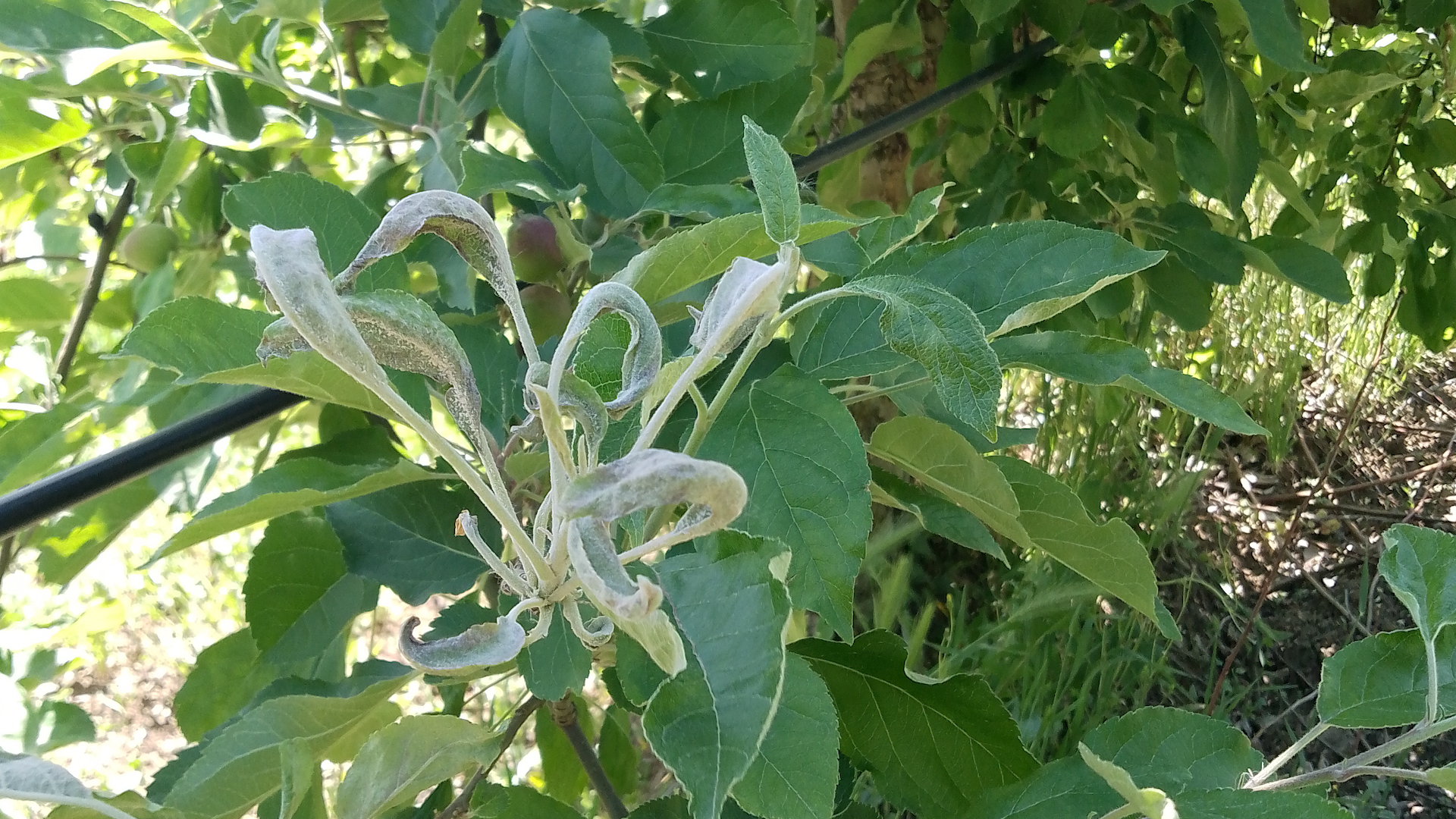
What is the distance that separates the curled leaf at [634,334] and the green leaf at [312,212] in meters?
0.17

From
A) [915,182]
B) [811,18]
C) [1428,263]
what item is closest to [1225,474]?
[1428,263]

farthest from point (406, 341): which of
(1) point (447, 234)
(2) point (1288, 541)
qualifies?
(2) point (1288, 541)

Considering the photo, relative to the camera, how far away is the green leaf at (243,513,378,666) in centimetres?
45

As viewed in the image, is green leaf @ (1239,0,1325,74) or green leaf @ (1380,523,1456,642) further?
green leaf @ (1239,0,1325,74)

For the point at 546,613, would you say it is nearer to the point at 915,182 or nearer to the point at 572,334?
the point at 572,334

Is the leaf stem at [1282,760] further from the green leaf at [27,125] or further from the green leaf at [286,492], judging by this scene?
the green leaf at [27,125]

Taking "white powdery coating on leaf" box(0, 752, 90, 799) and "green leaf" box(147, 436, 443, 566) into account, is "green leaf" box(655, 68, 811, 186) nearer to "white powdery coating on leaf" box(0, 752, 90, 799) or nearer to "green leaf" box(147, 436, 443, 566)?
"green leaf" box(147, 436, 443, 566)

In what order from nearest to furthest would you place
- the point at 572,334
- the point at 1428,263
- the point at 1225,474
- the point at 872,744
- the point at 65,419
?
the point at 572,334 → the point at 872,744 → the point at 65,419 → the point at 1428,263 → the point at 1225,474

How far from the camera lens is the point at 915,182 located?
970 mm

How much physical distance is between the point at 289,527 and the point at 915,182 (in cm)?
71

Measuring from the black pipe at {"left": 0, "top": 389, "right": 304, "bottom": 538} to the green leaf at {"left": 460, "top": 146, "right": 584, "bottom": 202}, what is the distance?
113mm

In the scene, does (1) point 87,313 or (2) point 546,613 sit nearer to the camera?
(2) point 546,613

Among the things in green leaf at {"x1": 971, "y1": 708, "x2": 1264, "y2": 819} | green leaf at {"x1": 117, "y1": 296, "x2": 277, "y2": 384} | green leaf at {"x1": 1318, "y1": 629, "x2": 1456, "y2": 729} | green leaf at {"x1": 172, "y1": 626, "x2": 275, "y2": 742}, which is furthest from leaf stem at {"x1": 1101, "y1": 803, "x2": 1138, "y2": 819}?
green leaf at {"x1": 172, "y1": 626, "x2": 275, "y2": 742}

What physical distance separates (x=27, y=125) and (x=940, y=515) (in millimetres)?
538
